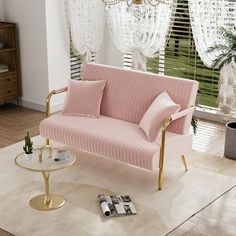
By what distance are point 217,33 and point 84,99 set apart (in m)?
1.99

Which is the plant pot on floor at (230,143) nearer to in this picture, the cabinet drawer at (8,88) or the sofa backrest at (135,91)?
the sofa backrest at (135,91)

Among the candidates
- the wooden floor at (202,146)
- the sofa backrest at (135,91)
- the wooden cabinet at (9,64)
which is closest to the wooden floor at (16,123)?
the wooden floor at (202,146)

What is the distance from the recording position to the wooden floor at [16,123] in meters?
5.85

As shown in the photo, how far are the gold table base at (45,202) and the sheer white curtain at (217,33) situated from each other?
2626mm

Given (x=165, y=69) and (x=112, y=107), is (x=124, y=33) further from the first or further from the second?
(x=112, y=107)

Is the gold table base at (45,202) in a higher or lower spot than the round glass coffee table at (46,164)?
lower

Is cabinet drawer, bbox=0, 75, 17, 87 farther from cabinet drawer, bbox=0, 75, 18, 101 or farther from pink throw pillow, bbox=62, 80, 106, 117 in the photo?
pink throw pillow, bbox=62, 80, 106, 117

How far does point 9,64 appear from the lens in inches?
271

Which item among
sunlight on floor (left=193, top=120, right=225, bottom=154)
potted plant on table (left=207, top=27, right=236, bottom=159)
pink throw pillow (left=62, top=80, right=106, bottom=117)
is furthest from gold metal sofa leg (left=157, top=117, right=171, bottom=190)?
potted plant on table (left=207, top=27, right=236, bottom=159)

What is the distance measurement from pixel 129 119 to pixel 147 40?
2010mm

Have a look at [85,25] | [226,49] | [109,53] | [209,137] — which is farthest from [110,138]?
[109,53]

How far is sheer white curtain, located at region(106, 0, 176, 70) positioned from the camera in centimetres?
658

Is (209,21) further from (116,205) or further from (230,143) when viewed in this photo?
(116,205)

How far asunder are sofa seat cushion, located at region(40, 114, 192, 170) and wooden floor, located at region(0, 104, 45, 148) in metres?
0.78
